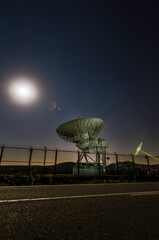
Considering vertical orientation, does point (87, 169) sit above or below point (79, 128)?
below

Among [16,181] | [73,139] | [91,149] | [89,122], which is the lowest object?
[16,181]

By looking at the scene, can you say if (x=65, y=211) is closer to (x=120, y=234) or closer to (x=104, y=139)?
(x=120, y=234)

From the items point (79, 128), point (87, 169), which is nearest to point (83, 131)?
point (79, 128)

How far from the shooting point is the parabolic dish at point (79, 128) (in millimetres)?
24172

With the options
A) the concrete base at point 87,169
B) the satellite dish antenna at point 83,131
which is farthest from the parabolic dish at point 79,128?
the concrete base at point 87,169

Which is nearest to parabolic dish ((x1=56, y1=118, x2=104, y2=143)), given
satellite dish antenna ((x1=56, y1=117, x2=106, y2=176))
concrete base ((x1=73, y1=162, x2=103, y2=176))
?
satellite dish antenna ((x1=56, y1=117, x2=106, y2=176))

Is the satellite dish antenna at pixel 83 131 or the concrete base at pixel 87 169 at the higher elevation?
the satellite dish antenna at pixel 83 131

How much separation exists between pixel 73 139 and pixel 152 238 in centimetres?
2473

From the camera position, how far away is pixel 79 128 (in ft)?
80.9

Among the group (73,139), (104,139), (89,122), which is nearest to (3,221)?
(89,122)

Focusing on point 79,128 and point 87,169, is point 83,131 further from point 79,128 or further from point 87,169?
point 87,169

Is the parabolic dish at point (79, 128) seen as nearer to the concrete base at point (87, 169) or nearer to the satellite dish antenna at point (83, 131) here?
the satellite dish antenna at point (83, 131)

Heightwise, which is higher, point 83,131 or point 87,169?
point 83,131

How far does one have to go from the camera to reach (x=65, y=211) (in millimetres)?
2648
